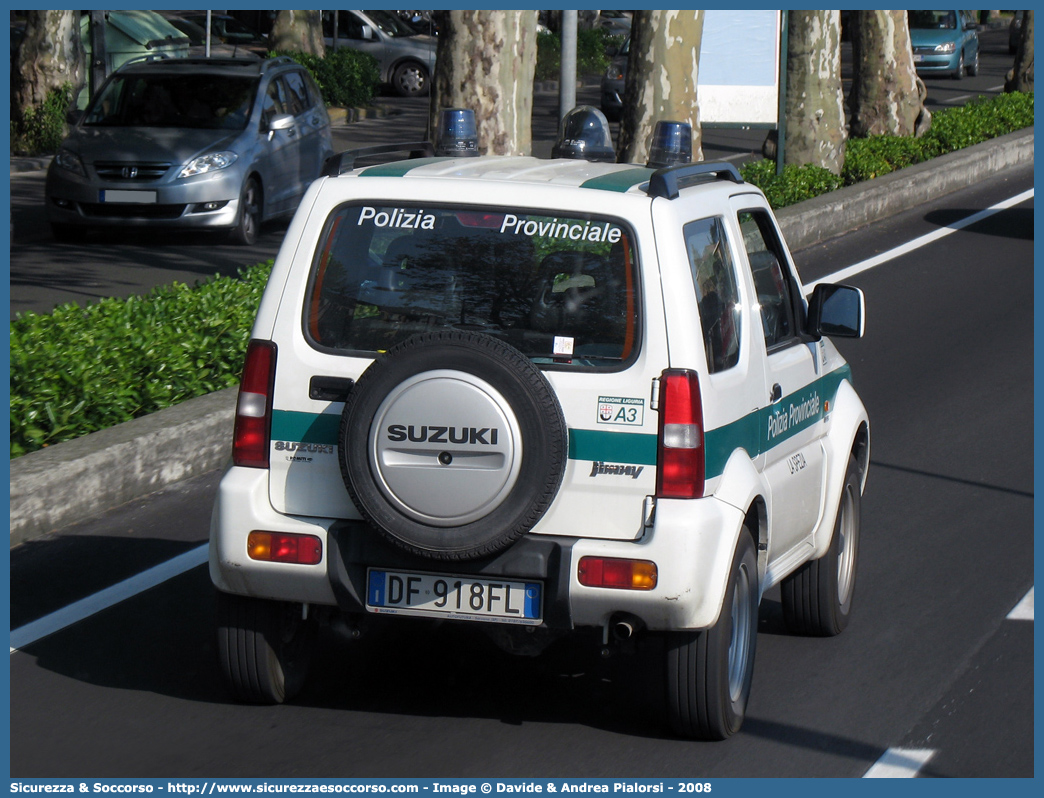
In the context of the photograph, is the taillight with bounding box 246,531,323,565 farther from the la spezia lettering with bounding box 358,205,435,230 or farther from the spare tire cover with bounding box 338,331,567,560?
the la spezia lettering with bounding box 358,205,435,230

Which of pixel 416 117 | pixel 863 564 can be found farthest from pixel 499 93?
pixel 416 117

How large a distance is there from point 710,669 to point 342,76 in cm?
2618

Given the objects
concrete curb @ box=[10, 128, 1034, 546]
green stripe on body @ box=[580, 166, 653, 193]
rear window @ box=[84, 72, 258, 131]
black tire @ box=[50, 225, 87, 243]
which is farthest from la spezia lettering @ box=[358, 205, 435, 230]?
black tire @ box=[50, 225, 87, 243]

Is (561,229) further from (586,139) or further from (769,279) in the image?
(586,139)

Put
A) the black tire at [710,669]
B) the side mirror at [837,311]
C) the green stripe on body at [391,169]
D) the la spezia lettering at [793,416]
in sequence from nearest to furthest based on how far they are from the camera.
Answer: the black tire at [710,669] < the green stripe on body at [391,169] < the la spezia lettering at [793,416] < the side mirror at [837,311]

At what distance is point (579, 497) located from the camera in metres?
4.54

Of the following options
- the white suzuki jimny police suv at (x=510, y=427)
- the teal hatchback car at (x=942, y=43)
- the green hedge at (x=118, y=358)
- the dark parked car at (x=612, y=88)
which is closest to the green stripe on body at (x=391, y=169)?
the white suzuki jimny police suv at (x=510, y=427)

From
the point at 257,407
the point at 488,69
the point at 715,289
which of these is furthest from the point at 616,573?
the point at 488,69

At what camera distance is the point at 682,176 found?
16.1ft

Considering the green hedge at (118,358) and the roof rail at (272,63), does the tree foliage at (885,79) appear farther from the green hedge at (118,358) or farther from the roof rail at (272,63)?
the green hedge at (118,358)

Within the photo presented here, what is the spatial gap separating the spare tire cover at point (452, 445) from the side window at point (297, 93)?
13595 mm

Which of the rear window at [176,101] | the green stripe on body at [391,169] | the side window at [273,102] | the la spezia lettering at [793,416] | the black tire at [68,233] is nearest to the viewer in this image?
the green stripe on body at [391,169]

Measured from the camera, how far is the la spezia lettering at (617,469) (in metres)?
4.51
